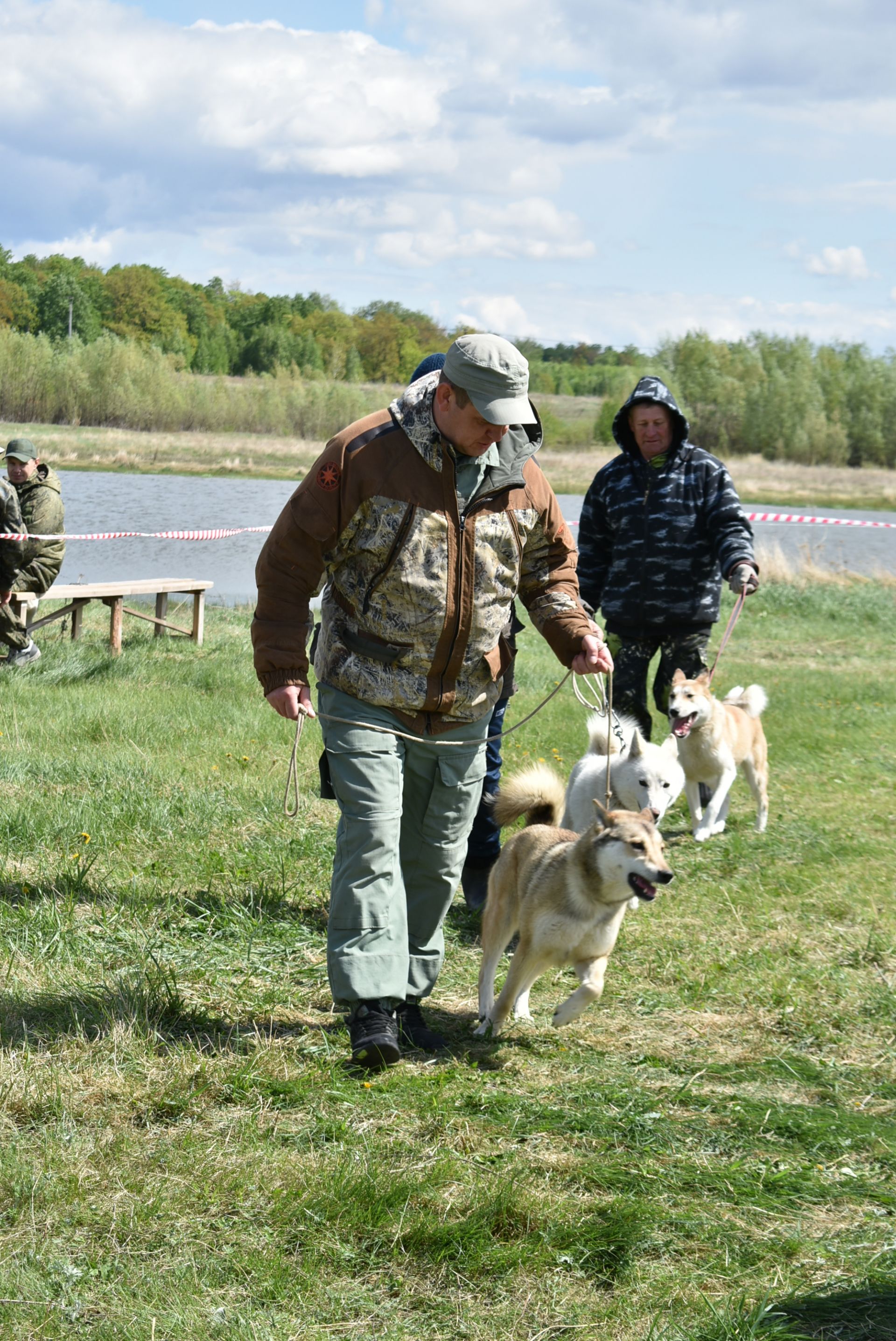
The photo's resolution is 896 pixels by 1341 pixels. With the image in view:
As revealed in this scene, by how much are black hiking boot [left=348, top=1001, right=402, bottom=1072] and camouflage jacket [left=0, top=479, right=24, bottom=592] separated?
6.87m

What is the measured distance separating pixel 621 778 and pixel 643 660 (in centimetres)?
78

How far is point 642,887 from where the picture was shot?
379 centimetres

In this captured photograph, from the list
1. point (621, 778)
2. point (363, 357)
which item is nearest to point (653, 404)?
point (621, 778)

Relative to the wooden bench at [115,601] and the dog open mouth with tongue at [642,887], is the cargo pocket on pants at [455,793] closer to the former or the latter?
the dog open mouth with tongue at [642,887]

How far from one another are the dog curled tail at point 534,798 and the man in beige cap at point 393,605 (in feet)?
3.41

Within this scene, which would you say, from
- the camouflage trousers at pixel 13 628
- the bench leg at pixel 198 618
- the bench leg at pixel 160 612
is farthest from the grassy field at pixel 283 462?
the camouflage trousers at pixel 13 628

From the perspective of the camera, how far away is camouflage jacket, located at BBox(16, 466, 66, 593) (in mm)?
10336

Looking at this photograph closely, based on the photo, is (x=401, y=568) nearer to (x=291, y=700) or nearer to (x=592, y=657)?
(x=291, y=700)

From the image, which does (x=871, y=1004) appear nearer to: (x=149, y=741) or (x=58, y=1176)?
(x=58, y=1176)

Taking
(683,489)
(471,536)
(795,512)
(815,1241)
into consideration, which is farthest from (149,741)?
(795,512)

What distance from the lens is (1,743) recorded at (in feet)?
Answer: 23.6

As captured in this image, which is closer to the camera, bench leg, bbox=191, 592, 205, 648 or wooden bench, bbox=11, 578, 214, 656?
wooden bench, bbox=11, 578, 214, 656

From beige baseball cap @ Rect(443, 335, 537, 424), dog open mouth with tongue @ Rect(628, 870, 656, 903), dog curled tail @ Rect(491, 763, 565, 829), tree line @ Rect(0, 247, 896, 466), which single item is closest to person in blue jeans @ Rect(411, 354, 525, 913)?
dog curled tail @ Rect(491, 763, 565, 829)

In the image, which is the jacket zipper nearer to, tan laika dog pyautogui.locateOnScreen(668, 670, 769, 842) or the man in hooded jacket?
the man in hooded jacket
